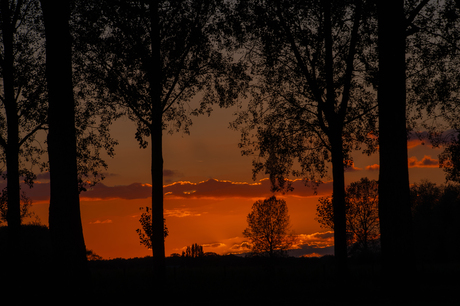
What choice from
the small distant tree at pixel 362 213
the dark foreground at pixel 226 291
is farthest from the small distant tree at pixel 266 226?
the dark foreground at pixel 226 291

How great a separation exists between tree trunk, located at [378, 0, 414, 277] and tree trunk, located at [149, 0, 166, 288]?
11147 millimetres

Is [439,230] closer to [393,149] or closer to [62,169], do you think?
[393,149]

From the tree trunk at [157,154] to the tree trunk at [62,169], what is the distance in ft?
25.6

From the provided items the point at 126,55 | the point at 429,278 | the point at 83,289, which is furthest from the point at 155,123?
the point at 429,278

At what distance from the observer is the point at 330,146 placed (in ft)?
73.6

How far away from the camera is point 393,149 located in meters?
11.8

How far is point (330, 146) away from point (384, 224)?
10.8 meters

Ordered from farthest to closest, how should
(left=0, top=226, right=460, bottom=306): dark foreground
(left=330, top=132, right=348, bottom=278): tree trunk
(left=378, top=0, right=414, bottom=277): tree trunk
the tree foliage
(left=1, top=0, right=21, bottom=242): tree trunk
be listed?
1. the tree foliage
2. (left=1, top=0, right=21, bottom=242): tree trunk
3. (left=330, top=132, right=348, bottom=278): tree trunk
4. (left=0, top=226, right=460, bottom=306): dark foreground
5. (left=378, top=0, right=414, bottom=277): tree trunk

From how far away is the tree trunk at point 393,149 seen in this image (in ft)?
38.3

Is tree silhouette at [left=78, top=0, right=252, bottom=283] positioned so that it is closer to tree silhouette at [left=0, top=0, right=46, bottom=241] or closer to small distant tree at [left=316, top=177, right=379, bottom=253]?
tree silhouette at [left=0, top=0, right=46, bottom=241]

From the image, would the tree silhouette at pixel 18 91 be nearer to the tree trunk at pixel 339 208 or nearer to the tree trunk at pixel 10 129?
the tree trunk at pixel 10 129

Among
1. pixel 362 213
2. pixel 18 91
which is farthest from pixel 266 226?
pixel 18 91

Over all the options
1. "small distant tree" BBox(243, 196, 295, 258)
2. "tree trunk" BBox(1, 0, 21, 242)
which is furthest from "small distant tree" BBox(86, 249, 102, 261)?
"tree trunk" BBox(1, 0, 21, 242)

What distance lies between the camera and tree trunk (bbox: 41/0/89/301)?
1195cm
